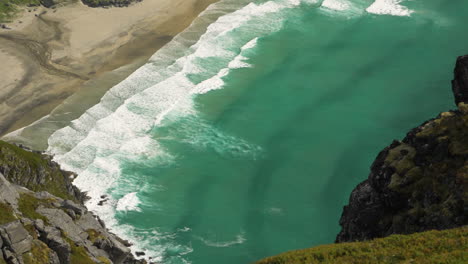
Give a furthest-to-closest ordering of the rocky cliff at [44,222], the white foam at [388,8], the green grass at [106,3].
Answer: the green grass at [106,3] → the white foam at [388,8] → the rocky cliff at [44,222]

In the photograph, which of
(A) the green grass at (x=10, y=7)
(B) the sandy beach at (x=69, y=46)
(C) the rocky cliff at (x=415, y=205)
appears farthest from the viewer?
(A) the green grass at (x=10, y=7)

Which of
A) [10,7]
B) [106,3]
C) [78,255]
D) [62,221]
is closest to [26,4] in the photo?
[10,7]

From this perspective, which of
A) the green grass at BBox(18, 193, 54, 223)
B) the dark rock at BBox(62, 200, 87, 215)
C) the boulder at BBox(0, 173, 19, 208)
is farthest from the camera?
the dark rock at BBox(62, 200, 87, 215)

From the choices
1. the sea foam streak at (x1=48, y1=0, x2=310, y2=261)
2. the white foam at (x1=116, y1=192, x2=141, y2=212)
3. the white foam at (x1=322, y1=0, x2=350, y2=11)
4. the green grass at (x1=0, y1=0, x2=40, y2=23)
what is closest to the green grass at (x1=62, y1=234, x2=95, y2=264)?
the sea foam streak at (x1=48, y1=0, x2=310, y2=261)

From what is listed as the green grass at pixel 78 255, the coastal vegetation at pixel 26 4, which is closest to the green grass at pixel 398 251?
the green grass at pixel 78 255

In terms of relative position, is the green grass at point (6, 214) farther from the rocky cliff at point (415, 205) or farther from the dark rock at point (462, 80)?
the dark rock at point (462, 80)

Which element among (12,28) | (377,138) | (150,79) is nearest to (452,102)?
(377,138)

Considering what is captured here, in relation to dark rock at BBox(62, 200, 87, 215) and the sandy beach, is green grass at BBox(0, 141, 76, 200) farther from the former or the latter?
the sandy beach
